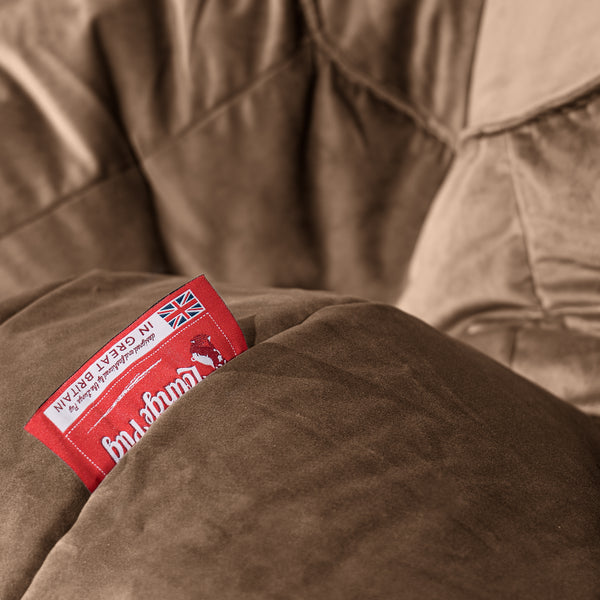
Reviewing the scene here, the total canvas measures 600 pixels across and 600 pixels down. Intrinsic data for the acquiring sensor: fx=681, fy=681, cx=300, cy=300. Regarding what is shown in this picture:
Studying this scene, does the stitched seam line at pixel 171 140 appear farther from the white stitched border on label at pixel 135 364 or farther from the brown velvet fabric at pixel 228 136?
the white stitched border on label at pixel 135 364

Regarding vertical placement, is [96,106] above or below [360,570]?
above

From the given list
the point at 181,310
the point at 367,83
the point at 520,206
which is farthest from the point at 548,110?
the point at 181,310

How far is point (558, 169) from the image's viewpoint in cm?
64

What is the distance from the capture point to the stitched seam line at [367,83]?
2.40 feet

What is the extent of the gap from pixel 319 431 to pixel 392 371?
0.23 ft

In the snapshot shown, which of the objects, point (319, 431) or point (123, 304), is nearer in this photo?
point (319, 431)

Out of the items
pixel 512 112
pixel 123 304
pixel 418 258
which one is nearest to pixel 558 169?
pixel 512 112

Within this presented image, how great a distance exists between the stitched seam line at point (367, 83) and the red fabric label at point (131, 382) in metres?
0.42

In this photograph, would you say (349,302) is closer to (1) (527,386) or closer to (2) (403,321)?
(2) (403,321)

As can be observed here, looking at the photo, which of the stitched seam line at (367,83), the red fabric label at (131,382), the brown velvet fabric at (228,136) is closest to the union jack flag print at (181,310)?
the red fabric label at (131,382)

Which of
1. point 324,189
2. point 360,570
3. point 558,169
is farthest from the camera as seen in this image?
point 324,189

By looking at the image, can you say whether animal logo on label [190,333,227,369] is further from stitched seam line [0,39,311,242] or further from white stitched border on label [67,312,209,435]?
stitched seam line [0,39,311,242]

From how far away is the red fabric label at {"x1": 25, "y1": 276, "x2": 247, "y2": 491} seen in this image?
38cm

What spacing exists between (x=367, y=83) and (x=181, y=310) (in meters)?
0.44
